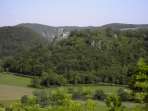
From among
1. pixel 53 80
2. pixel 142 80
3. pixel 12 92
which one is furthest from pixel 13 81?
pixel 142 80

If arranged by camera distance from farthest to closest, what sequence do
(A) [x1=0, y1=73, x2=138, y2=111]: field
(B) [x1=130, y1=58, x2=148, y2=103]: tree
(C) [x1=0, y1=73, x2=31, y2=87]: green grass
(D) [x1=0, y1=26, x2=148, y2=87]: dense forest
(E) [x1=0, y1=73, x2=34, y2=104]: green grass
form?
(D) [x1=0, y1=26, x2=148, y2=87]: dense forest < (C) [x1=0, y1=73, x2=31, y2=87]: green grass < (E) [x1=0, y1=73, x2=34, y2=104]: green grass < (A) [x1=0, y1=73, x2=138, y2=111]: field < (B) [x1=130, y1=58, x2=148, y2=103]: tree

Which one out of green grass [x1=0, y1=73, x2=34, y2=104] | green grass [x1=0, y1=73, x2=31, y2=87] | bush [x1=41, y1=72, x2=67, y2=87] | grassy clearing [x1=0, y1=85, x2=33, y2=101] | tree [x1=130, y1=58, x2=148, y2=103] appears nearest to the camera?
tree [x1=130, y1=58, x2=148, y2=103]

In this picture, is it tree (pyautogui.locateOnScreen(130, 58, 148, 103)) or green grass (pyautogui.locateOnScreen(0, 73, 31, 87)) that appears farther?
green grass (pyautogui.locateOnScreen(0, 73, 31, 87))

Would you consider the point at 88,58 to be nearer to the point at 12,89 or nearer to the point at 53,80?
the point at 53,80

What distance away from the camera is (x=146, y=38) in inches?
5463

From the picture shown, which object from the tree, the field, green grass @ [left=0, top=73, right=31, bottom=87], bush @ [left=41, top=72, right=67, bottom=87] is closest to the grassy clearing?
the field

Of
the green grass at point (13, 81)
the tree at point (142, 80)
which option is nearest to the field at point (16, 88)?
the green grass at point (13, 81)

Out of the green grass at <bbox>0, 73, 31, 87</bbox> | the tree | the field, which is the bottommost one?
the green grass at <bbox>0, 73, 31, 87</bbox>

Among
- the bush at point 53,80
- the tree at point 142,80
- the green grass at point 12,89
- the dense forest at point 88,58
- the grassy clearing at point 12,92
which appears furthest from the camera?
the dense forest at point 88,58

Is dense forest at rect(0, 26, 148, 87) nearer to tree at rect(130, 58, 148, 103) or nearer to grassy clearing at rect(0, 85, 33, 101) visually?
grassy clearing at rect(0, 85, 33, 101)

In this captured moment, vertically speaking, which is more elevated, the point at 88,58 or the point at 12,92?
the point at 88,58

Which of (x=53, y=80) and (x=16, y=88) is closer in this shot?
(x=16, y=88)

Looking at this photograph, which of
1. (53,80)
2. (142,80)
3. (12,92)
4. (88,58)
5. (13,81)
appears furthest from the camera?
(88,58)

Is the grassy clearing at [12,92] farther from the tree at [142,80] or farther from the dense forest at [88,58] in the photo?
the tree at [142,80]
